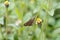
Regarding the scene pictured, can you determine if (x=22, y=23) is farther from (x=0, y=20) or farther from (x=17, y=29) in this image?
(x=0, y=20)

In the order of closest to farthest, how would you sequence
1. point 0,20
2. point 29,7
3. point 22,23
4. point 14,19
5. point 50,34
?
point 0,20
point 22,23
point 50,34
point 14,19
point 29,7

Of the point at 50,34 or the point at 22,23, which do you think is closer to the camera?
the point at 22,23

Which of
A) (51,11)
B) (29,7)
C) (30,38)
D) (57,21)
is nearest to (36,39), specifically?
(30,38)

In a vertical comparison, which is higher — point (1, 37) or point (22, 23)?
point (22, 23)

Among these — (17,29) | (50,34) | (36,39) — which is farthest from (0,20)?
(50,34)

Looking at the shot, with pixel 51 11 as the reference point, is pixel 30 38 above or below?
below

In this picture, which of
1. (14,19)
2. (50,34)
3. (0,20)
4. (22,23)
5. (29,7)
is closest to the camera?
(0,20)

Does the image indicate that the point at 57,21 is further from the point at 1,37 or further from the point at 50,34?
the point at 1,37

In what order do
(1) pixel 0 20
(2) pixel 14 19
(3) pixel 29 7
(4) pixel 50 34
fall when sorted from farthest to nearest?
(3) pixel 29 7, (2) pixel 14 19, (4) pixel 50 34, (1) pixel 0 20

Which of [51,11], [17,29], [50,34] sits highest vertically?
[51,11]
